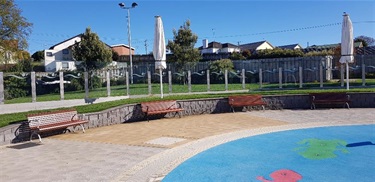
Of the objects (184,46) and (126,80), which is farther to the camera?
(184,46)

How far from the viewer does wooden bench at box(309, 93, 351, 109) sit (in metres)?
14.0

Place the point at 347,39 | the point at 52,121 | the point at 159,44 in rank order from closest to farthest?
the point at 52,121, the point at 159,44, the point at 347,39

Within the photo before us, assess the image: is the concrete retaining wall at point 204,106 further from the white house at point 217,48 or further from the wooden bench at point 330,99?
the white house at point 217,48

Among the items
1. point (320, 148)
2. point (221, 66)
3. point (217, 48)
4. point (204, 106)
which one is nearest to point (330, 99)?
point (204, 106)

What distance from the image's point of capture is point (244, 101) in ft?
46.7

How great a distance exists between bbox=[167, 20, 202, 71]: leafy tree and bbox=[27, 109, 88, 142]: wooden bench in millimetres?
18956

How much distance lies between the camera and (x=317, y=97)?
14453mm

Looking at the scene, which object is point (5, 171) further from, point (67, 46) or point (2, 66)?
point (67, 46)

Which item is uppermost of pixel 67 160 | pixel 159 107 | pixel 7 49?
Answer: pixel 7 49

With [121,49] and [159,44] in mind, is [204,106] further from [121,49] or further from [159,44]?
[121,49]

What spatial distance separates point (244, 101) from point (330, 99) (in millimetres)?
3732

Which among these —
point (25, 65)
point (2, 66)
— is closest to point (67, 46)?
point (25, 65)

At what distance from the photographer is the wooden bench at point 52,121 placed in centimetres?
939

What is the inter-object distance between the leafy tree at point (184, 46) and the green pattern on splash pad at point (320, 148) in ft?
67.8
